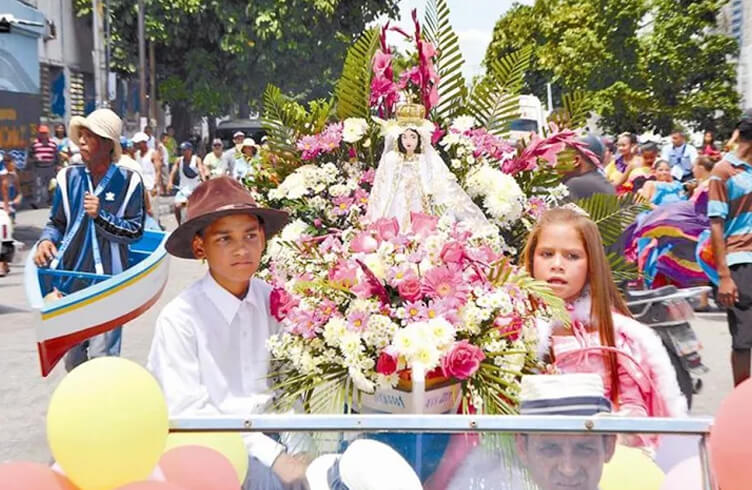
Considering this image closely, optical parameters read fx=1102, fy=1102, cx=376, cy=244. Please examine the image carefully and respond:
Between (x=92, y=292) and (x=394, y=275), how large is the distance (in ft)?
11.0

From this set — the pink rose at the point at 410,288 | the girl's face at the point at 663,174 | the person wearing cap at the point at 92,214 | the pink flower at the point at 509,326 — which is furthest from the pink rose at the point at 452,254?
the girl's face at the point at 663,174

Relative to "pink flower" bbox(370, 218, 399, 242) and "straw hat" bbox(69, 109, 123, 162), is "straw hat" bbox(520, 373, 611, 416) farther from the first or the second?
"straw hat" bbox(69, 109, 123, 162)

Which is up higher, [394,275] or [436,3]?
[436,3]

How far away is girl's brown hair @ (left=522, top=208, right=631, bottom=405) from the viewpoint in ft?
11.6

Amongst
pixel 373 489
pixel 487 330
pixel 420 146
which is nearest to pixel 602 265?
pixel 487 330

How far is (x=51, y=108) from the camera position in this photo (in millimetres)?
33531

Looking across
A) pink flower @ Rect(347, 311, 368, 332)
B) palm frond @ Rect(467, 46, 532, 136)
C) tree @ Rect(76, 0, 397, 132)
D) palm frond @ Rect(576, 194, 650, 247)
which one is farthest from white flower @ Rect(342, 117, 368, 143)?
tree @ Rect(76, 0, 397, 132)

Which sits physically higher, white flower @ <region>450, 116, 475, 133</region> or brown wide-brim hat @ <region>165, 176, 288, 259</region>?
white flower @ <region>450, 116, 475, 133</region>

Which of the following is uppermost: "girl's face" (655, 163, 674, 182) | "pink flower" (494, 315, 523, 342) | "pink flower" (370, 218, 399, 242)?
"girl's face" (655, 163, 674, 182)

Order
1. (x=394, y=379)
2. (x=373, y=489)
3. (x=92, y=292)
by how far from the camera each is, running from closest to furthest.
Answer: (x=373, y=489) → (x=394, y=379) → (x=92, y=292)

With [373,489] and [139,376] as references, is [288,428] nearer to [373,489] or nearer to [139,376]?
[373,489]

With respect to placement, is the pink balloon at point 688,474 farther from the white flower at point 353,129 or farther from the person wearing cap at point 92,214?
the person wearing cap at point 92,214

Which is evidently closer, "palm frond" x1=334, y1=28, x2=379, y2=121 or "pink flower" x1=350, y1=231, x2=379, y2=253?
"pink flower" x1=350, y1=231, x2=379, y2=253

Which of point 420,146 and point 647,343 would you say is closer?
point 647,343
